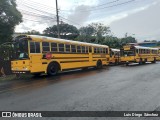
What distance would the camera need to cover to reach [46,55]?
15.4m

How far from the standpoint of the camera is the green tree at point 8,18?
25.7 meters

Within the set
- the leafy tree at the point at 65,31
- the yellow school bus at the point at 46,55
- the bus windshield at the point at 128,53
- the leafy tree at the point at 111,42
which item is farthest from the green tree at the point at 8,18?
the leafy tree at the point at 65,31

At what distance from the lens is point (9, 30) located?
2722cm

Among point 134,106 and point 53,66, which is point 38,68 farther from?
point 134,106

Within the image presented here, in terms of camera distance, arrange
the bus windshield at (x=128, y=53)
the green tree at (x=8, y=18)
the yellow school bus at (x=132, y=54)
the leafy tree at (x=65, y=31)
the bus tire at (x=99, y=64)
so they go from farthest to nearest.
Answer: the leafy tree at (x=65, y=31) < the bus windshield at (x=128, y=53) < the yellow school bus at (x=132, y=54) < the green tree at (x=8, y=18) < the bus tire at (x=99, y=64)

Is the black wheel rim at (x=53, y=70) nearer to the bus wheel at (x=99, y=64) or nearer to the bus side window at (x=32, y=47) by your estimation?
Result: the bus side window at (x=32, y=47)

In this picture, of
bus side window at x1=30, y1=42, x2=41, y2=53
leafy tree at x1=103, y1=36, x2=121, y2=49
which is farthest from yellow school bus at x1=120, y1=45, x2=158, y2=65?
leafy tree at x1=103, y1=36, x2=121, y2=49

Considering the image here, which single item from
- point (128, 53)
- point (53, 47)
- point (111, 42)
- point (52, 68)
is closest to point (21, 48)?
point (53, 47)

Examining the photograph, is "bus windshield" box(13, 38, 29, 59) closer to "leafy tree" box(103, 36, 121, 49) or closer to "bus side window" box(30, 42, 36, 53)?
"bus side window" box(30, 42, 36, 53)

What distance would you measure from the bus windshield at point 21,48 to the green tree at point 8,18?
1225 cm

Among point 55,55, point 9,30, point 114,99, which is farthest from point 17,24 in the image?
point 114,99

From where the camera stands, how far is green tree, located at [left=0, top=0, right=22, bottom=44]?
84.4 ft

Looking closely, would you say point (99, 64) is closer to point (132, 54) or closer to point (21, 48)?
point (132, 54)

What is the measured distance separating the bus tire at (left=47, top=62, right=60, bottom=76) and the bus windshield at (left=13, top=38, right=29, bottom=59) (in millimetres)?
2153
